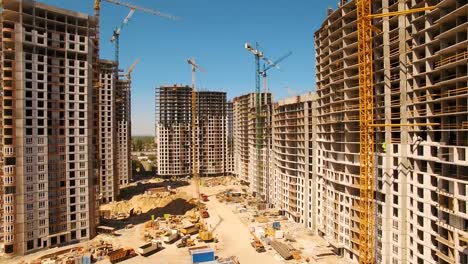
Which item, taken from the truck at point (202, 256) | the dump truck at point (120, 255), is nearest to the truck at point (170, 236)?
the dump truck at point (120, 255)

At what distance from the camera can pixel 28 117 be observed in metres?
66.0

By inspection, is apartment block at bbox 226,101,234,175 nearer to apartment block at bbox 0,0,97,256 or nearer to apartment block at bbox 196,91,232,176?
apartment block at bbox 196,91,232,176

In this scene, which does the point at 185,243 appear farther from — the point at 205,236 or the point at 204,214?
the point at 204,214

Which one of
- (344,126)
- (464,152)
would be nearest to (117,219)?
(344,126)

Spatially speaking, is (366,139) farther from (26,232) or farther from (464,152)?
(26,232)

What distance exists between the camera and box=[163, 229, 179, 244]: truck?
72750 millimetres

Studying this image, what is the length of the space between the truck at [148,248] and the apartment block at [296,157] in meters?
36.7

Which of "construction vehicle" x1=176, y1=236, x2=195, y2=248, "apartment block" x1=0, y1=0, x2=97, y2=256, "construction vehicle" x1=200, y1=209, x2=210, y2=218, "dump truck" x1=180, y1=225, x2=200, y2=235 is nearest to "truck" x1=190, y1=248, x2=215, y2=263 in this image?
"construction vehicle" x1=176, y1=236, x2=195, y2=248

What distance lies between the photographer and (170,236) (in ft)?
244

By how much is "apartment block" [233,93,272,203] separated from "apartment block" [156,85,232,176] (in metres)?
11.1

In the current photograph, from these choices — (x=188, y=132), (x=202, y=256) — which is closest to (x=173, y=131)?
(x=188, y=132)

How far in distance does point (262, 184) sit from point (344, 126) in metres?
56.2

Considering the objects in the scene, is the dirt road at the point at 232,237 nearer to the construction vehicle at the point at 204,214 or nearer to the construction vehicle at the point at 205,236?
the construction vehicle at the point at 204,214

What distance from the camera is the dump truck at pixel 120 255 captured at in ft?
202
